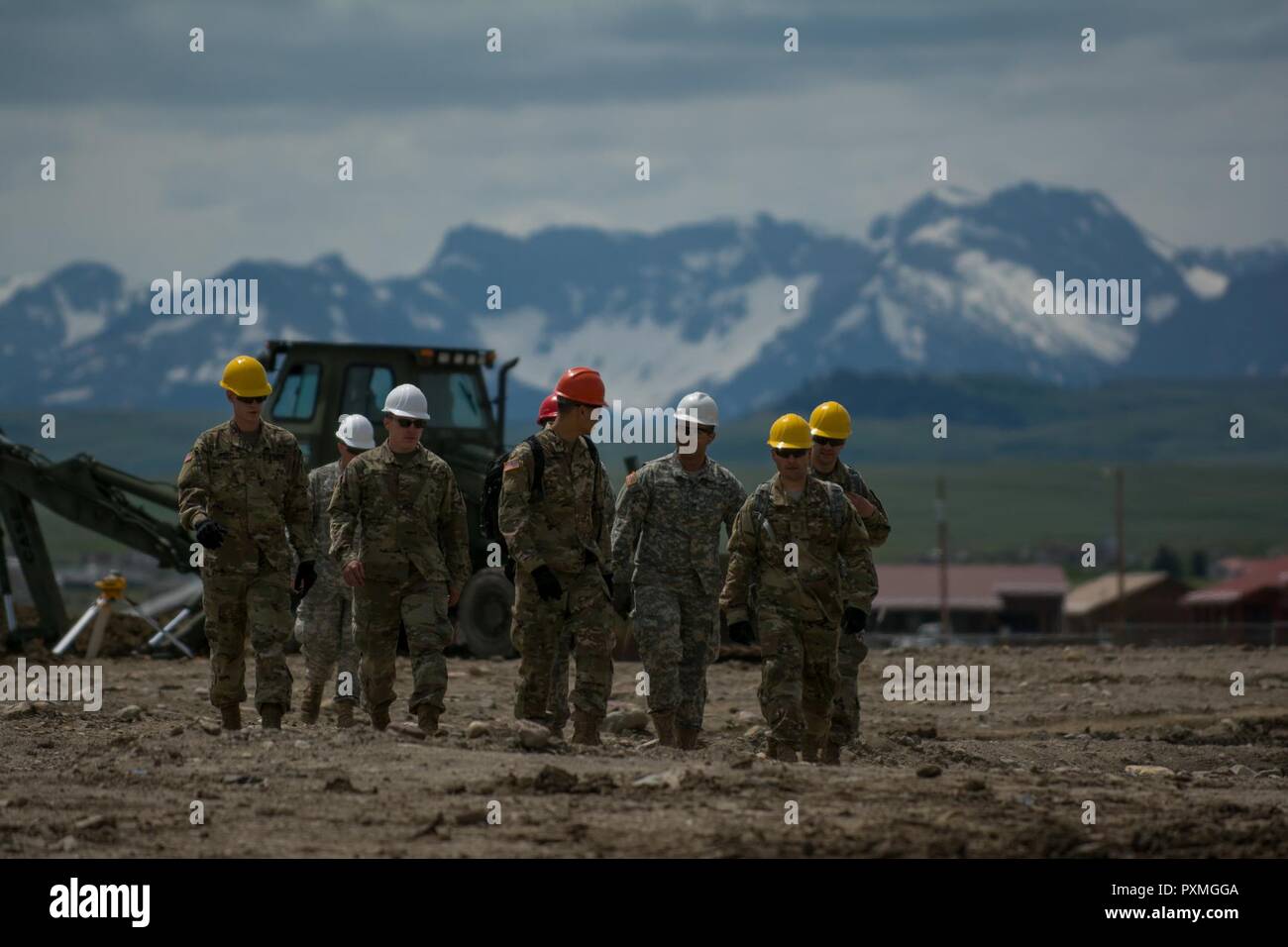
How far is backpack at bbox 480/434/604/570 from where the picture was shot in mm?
12875

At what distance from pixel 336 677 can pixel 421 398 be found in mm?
2403

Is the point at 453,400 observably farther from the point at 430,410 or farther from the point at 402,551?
the point at 402,551

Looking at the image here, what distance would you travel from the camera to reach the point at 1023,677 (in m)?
21.8

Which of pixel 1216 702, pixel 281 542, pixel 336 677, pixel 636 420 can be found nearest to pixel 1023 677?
pixel 1216 702

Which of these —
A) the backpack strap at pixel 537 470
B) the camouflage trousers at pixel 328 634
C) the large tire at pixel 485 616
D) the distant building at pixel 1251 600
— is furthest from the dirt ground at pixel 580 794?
the distant building at pixel 1251 600

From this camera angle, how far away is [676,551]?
42.8 feet

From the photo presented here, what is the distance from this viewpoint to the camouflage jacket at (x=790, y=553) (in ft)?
41.7

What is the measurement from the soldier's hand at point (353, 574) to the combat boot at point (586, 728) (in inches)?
58.0

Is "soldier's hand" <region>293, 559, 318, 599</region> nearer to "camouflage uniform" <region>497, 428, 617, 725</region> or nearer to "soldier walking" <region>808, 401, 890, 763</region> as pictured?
"camouflage uniform" <region>497, 428, 617, 725</region>

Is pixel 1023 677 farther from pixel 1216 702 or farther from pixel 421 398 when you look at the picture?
pixel 421 398

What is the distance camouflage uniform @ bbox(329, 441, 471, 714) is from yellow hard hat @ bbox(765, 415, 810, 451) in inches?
77.0

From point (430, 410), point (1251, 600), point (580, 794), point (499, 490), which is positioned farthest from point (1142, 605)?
point (580, 794)

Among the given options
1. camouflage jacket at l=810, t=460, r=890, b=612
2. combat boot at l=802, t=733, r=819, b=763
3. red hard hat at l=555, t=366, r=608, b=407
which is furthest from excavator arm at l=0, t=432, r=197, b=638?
combat boot at l=802, t=733, r=819, b=763
